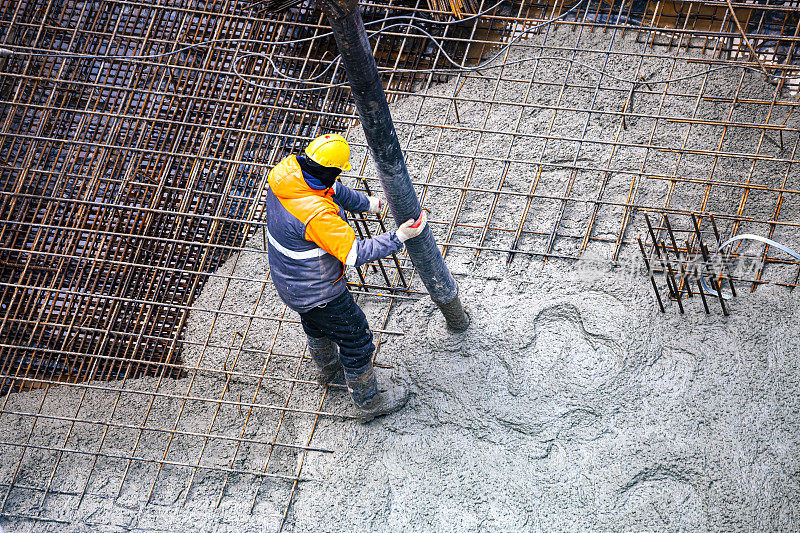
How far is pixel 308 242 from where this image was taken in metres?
4.02

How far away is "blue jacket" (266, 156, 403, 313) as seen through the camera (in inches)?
153

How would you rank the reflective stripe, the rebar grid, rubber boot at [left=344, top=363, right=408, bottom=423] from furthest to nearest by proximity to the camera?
the rebar grid
rubber boot at [left=344, top=363, right=408, bottom=423]
the reflective stripe

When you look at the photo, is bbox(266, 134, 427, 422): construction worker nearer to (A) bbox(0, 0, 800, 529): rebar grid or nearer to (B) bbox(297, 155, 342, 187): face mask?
(B) bbox(297, 155, 342, 187): face mask

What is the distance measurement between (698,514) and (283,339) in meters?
2.66

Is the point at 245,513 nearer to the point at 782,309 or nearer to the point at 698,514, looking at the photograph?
the point at 698,514

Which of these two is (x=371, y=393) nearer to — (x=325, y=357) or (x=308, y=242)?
(x=325, y=357)

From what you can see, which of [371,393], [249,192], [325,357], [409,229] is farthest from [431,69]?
[371,393]

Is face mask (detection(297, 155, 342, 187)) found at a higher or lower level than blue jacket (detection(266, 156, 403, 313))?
higher

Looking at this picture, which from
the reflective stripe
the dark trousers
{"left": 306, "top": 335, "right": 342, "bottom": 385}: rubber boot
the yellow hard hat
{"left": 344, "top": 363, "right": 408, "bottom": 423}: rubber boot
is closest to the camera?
the yellow hard hat

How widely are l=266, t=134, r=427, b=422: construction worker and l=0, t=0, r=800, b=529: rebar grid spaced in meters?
0.57

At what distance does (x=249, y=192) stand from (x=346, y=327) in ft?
6.89

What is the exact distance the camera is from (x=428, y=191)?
5430mm

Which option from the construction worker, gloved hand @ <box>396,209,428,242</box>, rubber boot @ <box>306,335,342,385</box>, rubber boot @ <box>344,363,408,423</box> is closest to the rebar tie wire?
the construction worker

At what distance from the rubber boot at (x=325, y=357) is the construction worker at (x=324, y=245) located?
0.28ft
